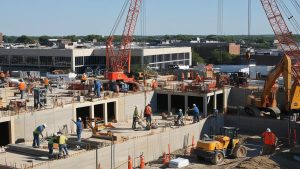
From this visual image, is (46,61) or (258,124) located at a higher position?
(46,61)

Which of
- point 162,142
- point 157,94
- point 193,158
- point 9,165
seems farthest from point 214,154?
point 157,94

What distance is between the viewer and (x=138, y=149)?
83.2ft

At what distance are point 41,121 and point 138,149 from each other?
591 cm

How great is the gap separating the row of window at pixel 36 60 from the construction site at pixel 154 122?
52.7ft

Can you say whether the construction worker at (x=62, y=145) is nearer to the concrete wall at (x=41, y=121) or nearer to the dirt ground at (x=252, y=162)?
the dirt ground at (x=252, y=162)

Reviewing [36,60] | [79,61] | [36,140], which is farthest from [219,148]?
[36,60]

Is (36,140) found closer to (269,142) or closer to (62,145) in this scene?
(62,145)

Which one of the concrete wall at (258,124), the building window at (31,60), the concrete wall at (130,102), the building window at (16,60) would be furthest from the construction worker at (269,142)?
the building window at (16,60)

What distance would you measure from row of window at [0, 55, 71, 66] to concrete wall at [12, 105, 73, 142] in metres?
37.1

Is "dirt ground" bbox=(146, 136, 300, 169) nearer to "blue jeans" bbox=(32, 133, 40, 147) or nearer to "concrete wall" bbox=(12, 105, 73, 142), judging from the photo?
"blue jeans" bbox=(32, 133, 40, 147)

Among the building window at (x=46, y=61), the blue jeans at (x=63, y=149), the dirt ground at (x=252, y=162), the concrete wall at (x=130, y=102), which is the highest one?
the building window at (x=46, y=61)

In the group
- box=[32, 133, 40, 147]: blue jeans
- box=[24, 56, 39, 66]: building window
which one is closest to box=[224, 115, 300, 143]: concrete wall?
box=[32, 133, 40, 147]: blue jeans

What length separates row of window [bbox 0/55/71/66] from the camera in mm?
65950

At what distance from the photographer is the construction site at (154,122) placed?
74.2ft
